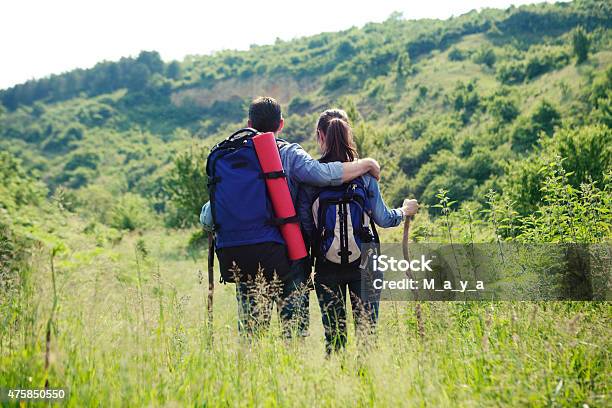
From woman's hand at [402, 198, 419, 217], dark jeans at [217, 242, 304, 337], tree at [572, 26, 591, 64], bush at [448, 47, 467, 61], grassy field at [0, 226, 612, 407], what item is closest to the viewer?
grassy field at [0, 226, 612, 407]

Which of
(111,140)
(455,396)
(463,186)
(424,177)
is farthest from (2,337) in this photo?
(111,140)

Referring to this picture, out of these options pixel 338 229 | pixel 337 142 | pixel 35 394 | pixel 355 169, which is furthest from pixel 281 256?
pixel 35 394

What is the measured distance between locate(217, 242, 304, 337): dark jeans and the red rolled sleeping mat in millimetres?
83

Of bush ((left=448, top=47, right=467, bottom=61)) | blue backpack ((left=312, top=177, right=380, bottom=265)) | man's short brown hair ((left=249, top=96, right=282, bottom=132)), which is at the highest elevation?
bush ((left=448, top=47, right=467, bottom=61))

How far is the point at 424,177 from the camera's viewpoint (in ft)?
105

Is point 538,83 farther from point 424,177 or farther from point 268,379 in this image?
point 268,379

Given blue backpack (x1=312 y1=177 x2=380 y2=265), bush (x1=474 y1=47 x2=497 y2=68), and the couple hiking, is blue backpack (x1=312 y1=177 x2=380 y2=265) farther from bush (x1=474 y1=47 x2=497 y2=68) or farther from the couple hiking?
bush (x1=474 y1=47 x2=497 y2=68)

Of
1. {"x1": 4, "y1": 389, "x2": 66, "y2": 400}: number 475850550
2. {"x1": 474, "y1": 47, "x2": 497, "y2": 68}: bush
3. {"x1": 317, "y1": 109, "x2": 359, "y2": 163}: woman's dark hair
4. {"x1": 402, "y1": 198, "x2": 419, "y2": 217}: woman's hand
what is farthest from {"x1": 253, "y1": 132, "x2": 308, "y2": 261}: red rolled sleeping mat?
{"x1": 474, "y1": 47, "x2": 497, "y2": 68}: bush

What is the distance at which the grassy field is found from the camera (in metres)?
2.42

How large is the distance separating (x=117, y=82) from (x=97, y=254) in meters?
95.9

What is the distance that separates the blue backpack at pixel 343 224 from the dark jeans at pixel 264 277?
24 centimetres

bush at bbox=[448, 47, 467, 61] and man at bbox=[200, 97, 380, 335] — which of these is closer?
man at bbox=[200, 97, 380, 335]

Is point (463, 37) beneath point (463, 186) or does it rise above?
above

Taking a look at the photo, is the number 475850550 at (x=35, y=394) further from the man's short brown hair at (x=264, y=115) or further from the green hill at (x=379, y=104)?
the green hill at (x=379, y=104)
